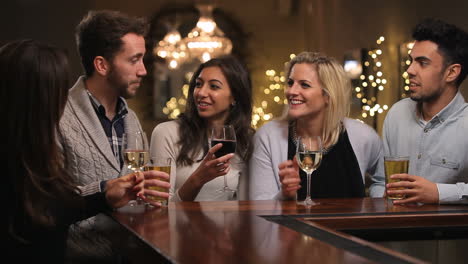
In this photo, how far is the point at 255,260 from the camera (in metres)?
1.43

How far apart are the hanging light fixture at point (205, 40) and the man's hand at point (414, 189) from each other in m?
5.37

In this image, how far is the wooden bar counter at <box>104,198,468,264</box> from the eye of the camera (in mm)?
1497

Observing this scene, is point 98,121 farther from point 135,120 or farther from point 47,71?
point 47,71

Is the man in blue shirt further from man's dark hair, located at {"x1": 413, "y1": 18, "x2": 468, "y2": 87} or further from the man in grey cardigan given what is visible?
the man in grey cardigan

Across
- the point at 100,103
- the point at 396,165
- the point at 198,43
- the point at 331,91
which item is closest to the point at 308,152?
the point at 396,165

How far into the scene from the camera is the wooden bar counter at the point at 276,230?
4.91 feet

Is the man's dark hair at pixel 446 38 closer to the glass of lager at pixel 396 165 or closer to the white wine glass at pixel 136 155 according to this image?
the glass of lager at pixel 396 165

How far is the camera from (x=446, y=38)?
3.35 meters

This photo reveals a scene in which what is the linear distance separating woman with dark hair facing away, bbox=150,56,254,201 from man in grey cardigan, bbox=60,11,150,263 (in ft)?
0.69

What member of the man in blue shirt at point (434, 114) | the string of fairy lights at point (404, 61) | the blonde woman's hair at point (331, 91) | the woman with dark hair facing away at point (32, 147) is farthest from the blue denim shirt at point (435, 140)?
the string of fairy lights at point (404, 61)

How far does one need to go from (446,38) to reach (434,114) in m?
0.42

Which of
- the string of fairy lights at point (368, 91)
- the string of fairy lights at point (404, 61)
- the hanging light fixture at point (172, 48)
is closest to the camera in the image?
the string of fairy lights at point (404, 61)

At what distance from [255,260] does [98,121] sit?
1.81m

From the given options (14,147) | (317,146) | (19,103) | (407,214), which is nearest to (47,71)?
(19,103)
